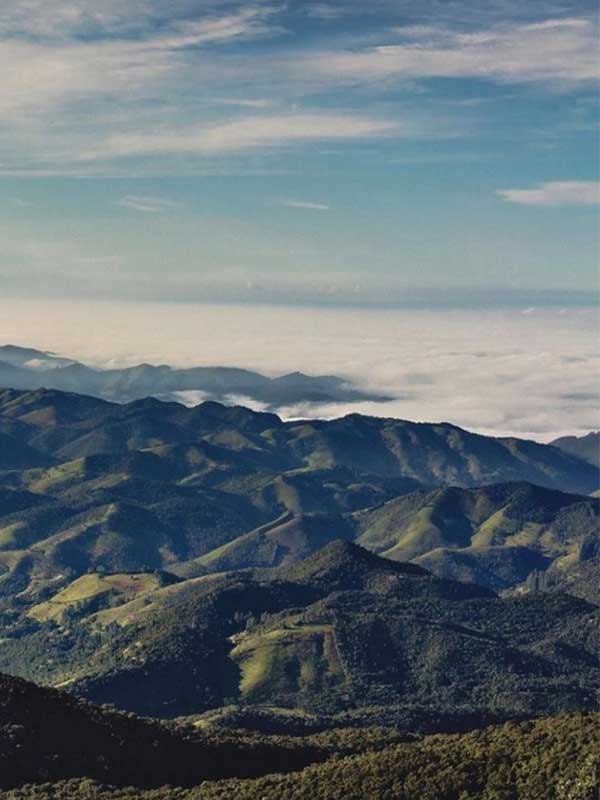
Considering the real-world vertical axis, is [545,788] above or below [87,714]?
above

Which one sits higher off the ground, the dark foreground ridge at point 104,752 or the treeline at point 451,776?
the treeline at point 451,776

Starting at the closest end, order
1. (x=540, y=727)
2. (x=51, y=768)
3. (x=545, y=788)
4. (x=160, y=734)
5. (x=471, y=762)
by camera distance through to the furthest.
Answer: (x=545, y=788) < (x=471, y=762) < (x=540, y=727) < (x=51, y=768) < (x=160, y=734)

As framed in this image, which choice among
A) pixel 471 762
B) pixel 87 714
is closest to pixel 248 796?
pixel 471 762

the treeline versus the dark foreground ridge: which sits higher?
the treeline

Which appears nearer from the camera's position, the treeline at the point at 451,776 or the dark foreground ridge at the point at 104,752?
the treeline at the point at 451,776

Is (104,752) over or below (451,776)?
below

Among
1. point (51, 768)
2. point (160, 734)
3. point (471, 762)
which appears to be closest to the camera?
point (471, 762)

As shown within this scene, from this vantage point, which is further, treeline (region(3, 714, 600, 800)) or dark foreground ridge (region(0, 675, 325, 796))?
dark foreground ridge (region(0, 675, 325, 796))

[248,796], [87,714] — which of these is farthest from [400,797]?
[87,714]

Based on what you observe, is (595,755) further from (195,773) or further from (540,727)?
(195,773)

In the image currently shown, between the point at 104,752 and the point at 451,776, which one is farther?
the point at 104,752

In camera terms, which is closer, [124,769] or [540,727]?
[540,727]
